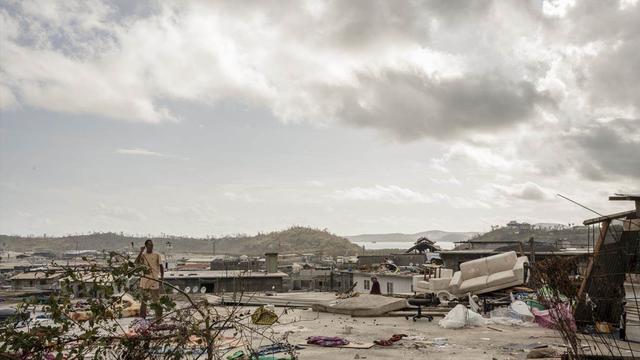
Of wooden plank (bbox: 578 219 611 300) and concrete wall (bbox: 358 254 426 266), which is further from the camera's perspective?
concrete wall (bbox: 358 254 426 266)

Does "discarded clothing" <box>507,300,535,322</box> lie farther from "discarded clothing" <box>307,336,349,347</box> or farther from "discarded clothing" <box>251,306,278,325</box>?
"discarded clothing" <box>251,306,278,325</box>

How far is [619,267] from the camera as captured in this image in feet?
36.4

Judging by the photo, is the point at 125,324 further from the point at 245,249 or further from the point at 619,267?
the point at 245,249

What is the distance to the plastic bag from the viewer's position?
12023 mm

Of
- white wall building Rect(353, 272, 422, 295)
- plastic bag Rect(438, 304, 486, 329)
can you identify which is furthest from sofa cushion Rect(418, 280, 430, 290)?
white wall building Rect(353, 272, 422, 295)

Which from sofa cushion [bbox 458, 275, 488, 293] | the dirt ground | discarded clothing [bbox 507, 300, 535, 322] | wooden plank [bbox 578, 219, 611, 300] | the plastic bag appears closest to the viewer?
the dirt ground

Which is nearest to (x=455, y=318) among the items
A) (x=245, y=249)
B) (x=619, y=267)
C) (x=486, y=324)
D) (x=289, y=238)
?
(x=486, y=324)

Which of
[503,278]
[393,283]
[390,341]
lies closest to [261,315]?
[390,341]

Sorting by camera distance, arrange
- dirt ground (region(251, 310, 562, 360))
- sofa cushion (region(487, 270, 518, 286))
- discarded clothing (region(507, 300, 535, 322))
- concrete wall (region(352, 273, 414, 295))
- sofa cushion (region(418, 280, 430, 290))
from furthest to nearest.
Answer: concrete wall (region(352, 273, 414, 295)) < sofa cushion (region(418, 280, 430, 290)) < sofa cushion (region(487, 270, 518, 286)) < discarded clothing (region(507, 300, 535, 322)) < dirt ground (region(251, 310, 562, 360))

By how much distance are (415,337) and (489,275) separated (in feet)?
24.8

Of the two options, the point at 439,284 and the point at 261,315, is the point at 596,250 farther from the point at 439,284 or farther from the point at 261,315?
the point at 261,315

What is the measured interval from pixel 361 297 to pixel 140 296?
11.3 meters

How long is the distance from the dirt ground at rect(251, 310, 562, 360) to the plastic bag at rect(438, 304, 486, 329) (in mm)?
212

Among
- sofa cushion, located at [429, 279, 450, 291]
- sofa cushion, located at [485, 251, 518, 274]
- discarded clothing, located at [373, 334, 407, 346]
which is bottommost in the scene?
discarded clothing, located at [373, 334, 407, 346]
